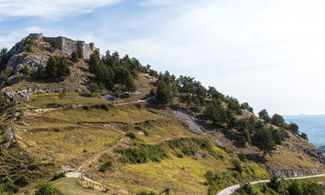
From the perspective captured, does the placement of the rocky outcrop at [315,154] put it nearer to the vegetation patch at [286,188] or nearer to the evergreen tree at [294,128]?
the evergreen tree at [294,128]

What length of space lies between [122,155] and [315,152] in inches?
5385

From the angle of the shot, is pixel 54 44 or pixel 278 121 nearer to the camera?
pixel 54 44

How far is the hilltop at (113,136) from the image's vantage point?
3797 centimetres

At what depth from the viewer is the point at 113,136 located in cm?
6206

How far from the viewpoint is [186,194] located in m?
41.5

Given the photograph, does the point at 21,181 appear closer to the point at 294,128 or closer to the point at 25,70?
the point at 25,70

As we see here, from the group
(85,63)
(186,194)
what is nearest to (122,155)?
(186,194)

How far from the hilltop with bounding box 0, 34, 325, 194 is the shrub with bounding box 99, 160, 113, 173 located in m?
0.21

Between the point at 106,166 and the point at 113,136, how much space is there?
2069 cm

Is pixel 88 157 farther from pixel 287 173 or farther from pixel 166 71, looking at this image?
pixel 166 71

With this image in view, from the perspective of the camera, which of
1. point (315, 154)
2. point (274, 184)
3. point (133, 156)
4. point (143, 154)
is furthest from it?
point (315, 154)

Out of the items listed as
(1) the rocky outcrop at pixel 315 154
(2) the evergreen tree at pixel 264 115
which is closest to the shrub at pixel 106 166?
(1) the rocky outcrop at pixel 315 154

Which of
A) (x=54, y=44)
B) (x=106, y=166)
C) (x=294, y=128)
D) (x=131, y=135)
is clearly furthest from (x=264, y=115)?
(x=54, y=44)

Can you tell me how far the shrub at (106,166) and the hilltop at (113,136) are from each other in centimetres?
21
